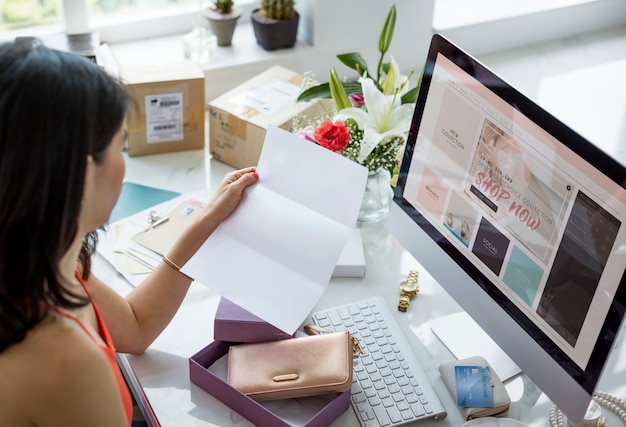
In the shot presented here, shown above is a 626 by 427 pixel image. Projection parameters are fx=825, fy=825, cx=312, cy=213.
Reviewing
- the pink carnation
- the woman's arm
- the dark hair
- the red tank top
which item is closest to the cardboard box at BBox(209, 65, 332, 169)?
the pink carnation

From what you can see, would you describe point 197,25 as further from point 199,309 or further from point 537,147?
point 537,147

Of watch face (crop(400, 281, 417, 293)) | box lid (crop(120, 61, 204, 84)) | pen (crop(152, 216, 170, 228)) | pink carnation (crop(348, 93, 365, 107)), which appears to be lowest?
pen (crop(152, 216, 170, 228))

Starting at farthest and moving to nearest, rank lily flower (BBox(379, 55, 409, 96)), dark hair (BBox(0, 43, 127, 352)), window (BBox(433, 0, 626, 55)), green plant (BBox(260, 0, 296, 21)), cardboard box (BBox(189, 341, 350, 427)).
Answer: window (BBox(433, 0, 626, 55)) → green plant (BBox(260, 0, 296, 21)) → lily flower (BBox(379, 55, 409, 96)) → cardboard box (BBox(189, 341, 350, 427)) → dark hair (BBox(0, 43, 127, 352))

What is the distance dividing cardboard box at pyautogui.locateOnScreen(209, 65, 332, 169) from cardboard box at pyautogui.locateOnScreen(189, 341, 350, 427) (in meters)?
0.59

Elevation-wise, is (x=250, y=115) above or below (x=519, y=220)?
below

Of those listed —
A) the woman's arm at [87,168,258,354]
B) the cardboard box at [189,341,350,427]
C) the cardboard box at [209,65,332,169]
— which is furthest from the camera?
the cardboard box at [209,65,332,169]

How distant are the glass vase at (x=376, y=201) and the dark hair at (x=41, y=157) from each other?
77 cm

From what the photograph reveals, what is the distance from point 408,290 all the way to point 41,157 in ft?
2.61

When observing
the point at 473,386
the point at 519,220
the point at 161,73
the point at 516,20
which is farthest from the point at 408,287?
the point at 516,20

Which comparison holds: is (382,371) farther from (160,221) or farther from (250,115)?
(250,115)

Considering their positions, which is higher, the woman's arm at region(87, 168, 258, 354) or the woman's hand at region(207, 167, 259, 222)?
the woman's hand at region(207, 167, 259, 222)

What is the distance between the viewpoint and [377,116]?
158 cm

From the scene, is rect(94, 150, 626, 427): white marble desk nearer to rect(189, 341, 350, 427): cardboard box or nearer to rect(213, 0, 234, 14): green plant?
rect(189, 341, 350, 427): cardboard box

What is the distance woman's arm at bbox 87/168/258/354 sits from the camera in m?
1.34
